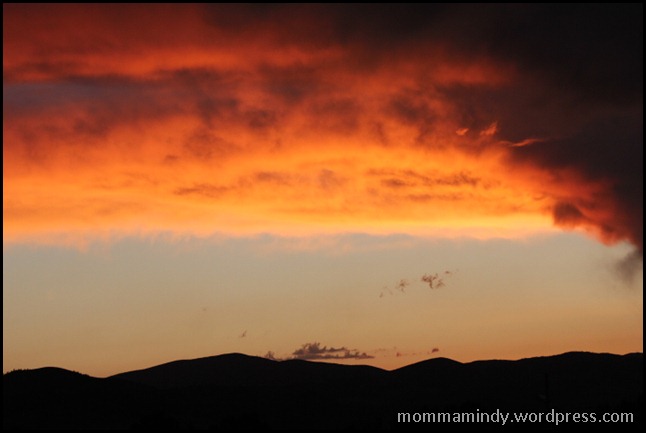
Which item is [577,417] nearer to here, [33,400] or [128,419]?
[128,419]

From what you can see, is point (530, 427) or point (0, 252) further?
point (530, 427)

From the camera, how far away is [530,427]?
13525 cm

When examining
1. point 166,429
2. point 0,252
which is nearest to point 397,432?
point 166,429

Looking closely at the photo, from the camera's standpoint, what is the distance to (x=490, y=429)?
133625 mm

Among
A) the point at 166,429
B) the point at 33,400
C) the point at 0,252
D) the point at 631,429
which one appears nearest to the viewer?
the point at 0,252

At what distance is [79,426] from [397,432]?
58606 mm

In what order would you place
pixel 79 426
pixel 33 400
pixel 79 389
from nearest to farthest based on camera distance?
1. pixel 79 426
2. pixel 33 400
3. pixel 79 389

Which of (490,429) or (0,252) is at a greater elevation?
(0,252)

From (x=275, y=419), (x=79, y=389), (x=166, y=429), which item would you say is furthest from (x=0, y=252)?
(x=275, y=419)

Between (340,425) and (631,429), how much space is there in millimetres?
77889

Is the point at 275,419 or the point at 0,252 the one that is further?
the point at 275,419

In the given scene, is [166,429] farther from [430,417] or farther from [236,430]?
[430,417]

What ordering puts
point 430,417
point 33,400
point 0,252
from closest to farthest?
point 0,252 → point 430,417 → point 33,400

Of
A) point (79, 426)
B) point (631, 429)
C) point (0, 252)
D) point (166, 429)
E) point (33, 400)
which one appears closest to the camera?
point (0, 252)
